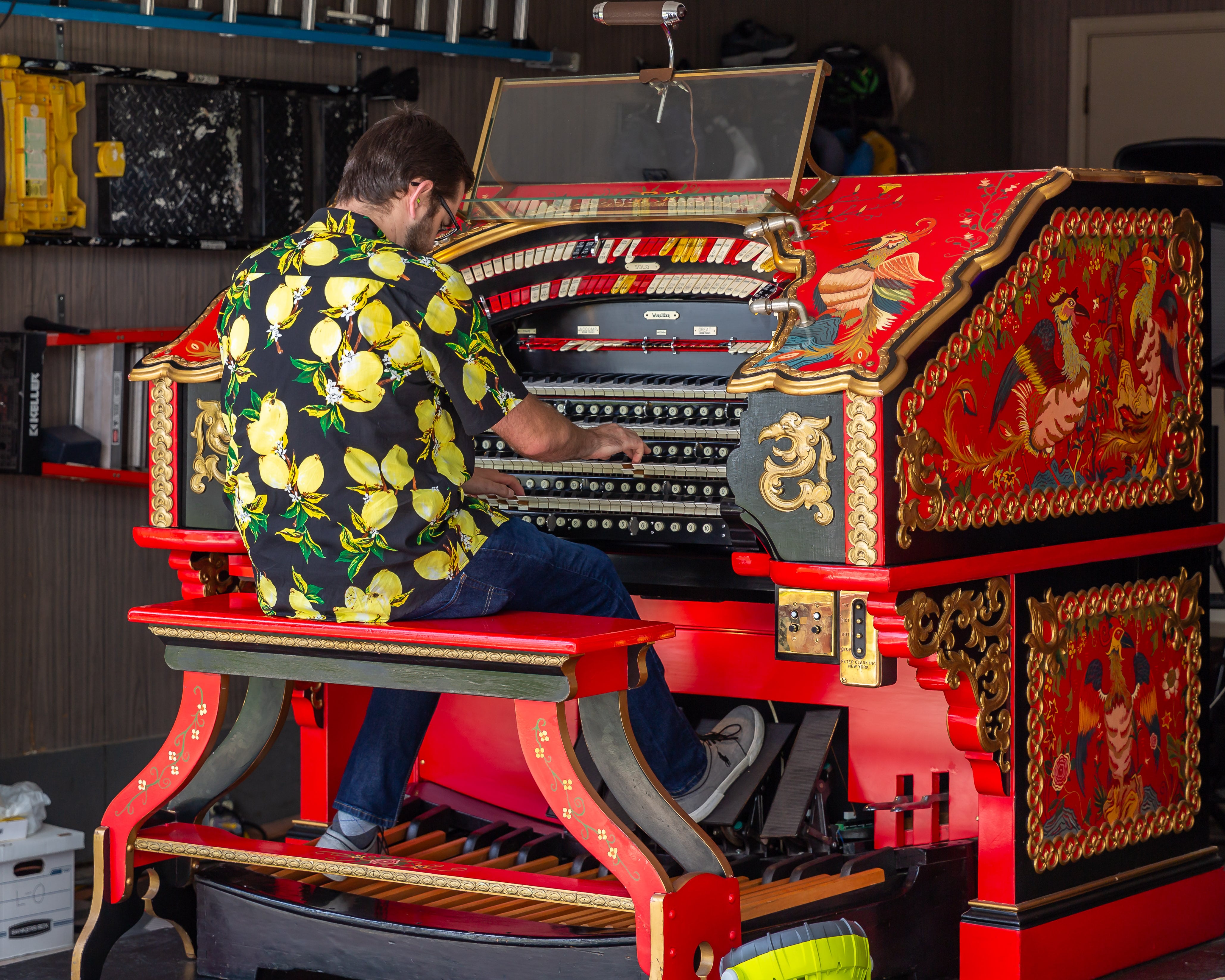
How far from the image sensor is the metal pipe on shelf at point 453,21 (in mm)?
4844

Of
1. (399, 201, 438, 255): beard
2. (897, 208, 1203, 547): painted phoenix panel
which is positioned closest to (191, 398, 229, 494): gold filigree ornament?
(399, 201, 438, 255): beard

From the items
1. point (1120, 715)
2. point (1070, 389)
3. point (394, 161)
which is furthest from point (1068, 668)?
point (394, 161)

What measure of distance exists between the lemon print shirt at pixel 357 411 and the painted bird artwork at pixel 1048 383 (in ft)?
2.63

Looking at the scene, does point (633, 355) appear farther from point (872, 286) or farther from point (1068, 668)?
point (1068, 668)

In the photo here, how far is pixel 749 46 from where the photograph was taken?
5930mm

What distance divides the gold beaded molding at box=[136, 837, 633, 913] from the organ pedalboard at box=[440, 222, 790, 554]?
699 mm

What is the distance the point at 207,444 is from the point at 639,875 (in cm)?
128

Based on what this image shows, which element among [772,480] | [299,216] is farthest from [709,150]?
[299,216]

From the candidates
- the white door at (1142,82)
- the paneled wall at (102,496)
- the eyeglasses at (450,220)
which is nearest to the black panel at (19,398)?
the paneled wall at (102,496)

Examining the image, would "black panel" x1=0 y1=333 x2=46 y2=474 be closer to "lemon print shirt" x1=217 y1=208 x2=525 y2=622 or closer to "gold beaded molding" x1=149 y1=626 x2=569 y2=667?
"gold beaded molding" x1=149 y1=626 x2=569 y2=667

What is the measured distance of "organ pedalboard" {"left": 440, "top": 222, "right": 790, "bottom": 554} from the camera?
328 centimetres

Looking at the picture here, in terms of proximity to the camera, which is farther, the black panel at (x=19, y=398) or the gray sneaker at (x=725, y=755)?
the black panel at (x=19, y=398)

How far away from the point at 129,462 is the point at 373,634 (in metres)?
1.77

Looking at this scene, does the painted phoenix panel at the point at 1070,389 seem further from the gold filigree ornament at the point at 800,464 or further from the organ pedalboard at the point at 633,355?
the organ pedalboard at the point at 633,355
